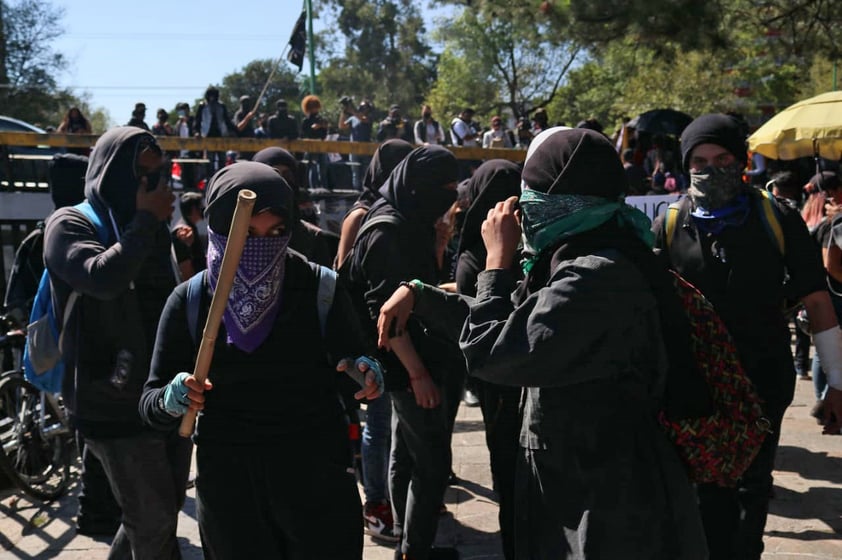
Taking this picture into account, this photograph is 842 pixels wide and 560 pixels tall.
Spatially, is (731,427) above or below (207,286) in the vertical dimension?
below

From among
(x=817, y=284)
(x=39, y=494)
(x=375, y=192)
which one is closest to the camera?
(x=817, y=284)

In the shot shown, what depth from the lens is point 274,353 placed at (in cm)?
289

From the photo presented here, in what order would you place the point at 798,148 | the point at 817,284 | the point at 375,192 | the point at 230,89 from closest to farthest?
the point at 817,284 → the point at 375,192 → the point at 798,148 → the point at 230,89

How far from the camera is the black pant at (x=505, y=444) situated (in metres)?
3.79

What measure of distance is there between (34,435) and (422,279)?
10.2 ft

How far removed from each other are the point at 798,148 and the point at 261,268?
9629 millimetres

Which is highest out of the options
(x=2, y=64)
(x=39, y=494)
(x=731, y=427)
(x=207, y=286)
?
(x=2, y=64)

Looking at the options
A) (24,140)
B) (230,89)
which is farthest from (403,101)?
(24,140)

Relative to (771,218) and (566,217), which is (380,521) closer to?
(771,218)

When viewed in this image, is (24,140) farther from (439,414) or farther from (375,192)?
(439,414)

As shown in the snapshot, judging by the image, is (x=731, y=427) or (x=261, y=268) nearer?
(x=731, y=427)

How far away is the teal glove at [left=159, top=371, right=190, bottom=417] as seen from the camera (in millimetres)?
2703

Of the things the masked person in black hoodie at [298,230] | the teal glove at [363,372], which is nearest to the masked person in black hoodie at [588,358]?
the teal glove at [363,372]

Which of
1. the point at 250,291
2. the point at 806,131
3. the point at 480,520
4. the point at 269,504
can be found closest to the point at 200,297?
the point at 250,291
